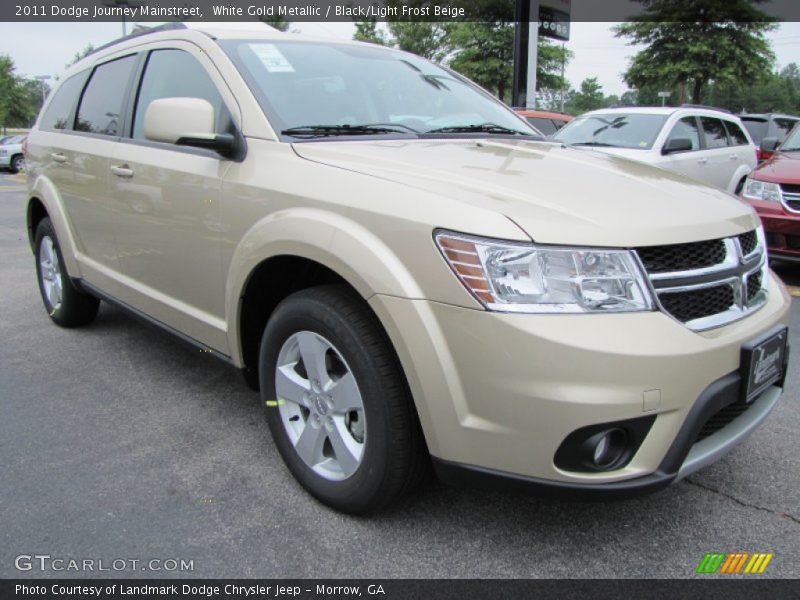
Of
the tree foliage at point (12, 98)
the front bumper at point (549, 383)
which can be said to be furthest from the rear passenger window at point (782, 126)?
the tree foliage at point (12, 98)

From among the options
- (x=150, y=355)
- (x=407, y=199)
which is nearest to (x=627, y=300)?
(x=407, y=199)

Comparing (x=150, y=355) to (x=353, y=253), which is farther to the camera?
(x=150, y=355)

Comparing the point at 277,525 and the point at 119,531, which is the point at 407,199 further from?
the point at 119,531

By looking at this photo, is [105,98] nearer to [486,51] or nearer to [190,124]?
[190,124]

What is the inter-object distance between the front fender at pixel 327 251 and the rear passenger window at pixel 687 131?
6895 mm

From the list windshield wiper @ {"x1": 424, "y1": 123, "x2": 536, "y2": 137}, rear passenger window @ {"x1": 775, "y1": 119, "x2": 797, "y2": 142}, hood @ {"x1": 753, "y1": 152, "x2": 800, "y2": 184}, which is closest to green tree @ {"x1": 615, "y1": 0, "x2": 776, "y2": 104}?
rear passenger window @ {"x1": 775, "y1": 119, "x2": 797, "y2": 142}

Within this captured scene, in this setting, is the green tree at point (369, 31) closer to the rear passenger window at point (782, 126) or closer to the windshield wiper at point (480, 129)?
the rear passenger window at point (782, 126)

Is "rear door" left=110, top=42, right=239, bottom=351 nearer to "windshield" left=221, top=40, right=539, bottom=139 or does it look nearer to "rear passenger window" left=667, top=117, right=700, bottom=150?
"windshield" left=221, top=40, right=539, bottom=139

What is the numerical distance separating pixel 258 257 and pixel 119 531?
1.06 metres

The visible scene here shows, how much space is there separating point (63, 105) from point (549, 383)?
13.0 feet

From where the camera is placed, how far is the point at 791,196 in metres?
5.80

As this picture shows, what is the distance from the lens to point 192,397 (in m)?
3.45

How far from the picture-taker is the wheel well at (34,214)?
4.58 m

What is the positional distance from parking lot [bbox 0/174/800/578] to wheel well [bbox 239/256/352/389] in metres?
0.45
